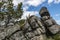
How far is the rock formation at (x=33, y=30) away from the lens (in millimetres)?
47250

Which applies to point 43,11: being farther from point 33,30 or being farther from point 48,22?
point 33,30

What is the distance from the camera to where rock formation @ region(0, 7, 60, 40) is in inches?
1860

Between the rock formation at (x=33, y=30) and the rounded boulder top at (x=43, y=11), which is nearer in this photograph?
the rock formation at (x=33, y=30)

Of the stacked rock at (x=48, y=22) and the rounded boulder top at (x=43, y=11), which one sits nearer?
the stacked rock at (x=48, y=22)

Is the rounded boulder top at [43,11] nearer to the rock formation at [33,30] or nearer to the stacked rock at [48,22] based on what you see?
the stacked rock at [48,22]

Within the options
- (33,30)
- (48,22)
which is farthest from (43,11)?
(33,30)

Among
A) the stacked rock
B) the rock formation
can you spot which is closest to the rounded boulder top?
the stacked rock

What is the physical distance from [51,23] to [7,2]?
3078 cm

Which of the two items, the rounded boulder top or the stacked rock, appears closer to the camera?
the stacked rock

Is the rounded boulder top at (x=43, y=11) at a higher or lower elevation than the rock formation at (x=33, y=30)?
higher

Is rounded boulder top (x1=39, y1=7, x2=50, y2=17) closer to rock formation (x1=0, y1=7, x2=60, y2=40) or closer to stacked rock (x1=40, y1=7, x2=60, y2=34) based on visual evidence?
stacked rock (x1=40, y1=7, x2=60, y2=34)

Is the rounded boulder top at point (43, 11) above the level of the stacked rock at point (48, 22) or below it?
above

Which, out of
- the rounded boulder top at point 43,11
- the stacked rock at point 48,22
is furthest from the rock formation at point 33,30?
the rounded boulder top at point 43,11

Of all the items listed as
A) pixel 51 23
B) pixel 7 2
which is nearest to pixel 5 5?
pixel 7 2
